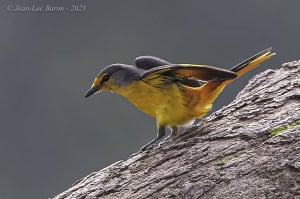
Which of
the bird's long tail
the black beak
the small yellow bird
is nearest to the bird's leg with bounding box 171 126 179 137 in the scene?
the small yellow bird

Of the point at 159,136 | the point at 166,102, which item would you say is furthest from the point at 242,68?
the point at 159,136

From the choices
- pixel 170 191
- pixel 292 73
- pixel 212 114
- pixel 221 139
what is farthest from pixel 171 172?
pixel 292 73

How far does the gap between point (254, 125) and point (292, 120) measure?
0.17 m

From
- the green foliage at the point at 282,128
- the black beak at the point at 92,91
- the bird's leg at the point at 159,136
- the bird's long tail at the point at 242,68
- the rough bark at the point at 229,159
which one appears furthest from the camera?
the black beak at the point at 92,91

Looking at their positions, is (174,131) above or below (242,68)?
below

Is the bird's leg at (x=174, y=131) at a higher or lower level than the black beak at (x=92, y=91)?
lower

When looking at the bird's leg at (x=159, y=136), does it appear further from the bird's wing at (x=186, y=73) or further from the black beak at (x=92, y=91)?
the black beak at (x=92, y=91)

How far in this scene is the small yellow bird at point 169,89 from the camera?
9.21 feet

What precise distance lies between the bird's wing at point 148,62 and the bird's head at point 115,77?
0.06 m

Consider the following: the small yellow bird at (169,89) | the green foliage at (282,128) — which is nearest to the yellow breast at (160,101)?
the small yellow bird at (169,89)

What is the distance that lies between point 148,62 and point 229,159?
721mm

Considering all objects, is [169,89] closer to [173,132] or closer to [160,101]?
[160,101]

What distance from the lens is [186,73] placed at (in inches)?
111

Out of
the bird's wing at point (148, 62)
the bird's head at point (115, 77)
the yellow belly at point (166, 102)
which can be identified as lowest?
the yellow belly at point (166, 102)
